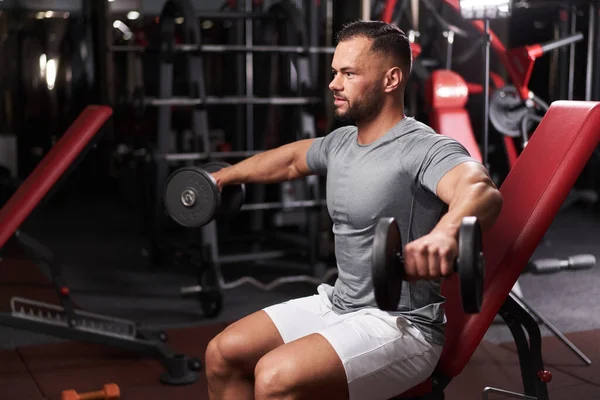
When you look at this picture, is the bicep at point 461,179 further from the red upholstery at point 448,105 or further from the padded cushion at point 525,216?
the red upholstery at point 448,105

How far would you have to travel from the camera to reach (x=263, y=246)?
5.00 m

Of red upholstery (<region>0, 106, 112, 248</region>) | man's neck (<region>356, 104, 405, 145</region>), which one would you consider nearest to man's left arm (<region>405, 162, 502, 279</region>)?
man's neck (<region>356, 104, 405, 145</region>)

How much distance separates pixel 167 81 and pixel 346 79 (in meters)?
2.48

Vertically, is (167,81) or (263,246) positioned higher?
(167,81)

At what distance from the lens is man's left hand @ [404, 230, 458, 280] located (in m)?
1.28

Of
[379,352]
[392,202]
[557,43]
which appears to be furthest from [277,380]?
[557,43]

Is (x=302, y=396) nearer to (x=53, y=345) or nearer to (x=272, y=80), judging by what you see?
(x=53, y=345)

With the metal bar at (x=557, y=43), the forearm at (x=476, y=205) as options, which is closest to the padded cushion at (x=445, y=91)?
the metal bar at (x=557, y=43)

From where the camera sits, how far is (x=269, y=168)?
198 centimetres

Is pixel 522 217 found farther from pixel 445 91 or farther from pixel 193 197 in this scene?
pixel 445 91

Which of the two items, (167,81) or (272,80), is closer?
(167,81)

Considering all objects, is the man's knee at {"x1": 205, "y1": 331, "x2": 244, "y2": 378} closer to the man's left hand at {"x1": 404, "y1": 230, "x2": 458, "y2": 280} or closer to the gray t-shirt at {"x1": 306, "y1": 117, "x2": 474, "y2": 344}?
the gray t-shirt at {"x1": 306, "y1": 117, "x2": 474, "y2": 344}

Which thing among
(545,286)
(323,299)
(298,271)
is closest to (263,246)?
(298,271)

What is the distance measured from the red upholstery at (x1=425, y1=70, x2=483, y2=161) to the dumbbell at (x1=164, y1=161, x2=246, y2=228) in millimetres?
1946
